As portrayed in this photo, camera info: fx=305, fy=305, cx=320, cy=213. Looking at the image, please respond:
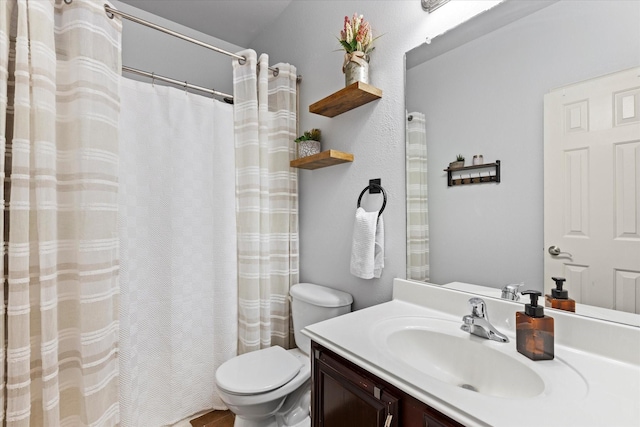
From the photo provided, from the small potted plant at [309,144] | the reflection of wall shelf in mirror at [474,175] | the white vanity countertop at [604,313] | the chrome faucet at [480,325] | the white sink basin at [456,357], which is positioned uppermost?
the small potted plant at [309,144]

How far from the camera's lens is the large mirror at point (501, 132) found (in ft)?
2.68

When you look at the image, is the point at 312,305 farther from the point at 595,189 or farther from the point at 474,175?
the point at 595,189

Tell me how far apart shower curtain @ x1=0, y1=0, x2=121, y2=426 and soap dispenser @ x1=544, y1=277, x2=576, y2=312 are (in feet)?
5.40

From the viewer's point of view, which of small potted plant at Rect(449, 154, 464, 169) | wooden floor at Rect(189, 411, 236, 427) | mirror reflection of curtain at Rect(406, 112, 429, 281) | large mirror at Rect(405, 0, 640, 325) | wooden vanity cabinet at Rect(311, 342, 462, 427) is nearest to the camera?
wooden vanity cabinet at Rect(311, 342, 462, 427)

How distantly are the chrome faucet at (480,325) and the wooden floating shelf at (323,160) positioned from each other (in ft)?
2.84

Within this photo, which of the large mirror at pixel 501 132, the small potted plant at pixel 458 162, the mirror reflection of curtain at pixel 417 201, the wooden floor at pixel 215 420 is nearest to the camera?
the large mirror at pixel 501 132

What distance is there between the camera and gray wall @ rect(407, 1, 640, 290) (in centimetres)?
84

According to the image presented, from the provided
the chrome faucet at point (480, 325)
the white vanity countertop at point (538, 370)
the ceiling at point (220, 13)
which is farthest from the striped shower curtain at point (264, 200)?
the chrome faucet at point (480, 325)

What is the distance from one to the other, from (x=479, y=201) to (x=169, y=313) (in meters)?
1.54

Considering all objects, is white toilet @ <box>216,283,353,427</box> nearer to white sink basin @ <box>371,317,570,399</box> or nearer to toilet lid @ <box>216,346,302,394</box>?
toilet lid @ <box>216,346,302,394</box>

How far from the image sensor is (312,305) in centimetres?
161

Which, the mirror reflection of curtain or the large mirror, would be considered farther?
the mirror reflection of curtain

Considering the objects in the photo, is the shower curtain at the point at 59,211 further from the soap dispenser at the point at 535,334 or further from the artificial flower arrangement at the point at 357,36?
the soap dispenser at the point at 535,334

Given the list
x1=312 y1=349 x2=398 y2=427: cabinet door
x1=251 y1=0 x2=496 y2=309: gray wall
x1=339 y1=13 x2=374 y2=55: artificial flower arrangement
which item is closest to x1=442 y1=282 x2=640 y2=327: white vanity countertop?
x1=251 y1=0 x2=496 y2=309: gray wall
